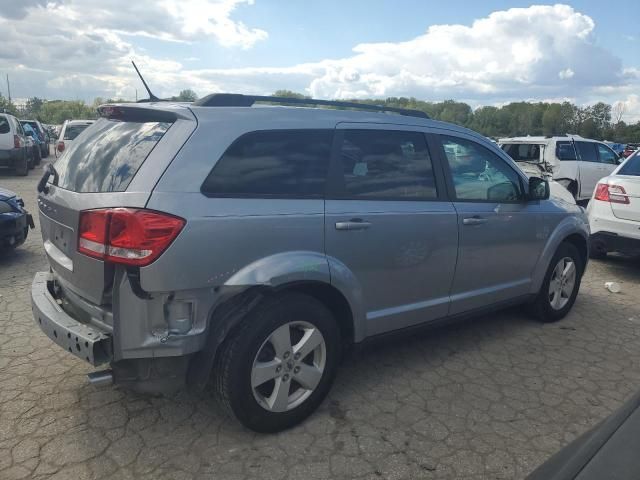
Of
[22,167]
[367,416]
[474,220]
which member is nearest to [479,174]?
[474,220]

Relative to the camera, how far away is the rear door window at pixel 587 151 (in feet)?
39.2

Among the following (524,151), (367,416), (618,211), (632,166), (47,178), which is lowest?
(367,416)

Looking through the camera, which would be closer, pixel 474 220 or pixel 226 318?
pixel 226 318

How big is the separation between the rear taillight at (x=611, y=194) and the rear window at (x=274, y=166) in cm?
483

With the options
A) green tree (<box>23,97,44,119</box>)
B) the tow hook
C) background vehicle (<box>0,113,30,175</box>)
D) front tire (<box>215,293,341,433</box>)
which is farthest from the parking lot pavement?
green tree (<box>23,97,44,119</box>)

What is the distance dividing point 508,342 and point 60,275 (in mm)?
3416

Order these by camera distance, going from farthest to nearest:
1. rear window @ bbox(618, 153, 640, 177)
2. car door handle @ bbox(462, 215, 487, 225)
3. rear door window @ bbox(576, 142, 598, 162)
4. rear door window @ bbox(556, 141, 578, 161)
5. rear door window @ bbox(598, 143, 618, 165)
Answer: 1. rear door window @ bbox(598, 143, 618, 165)
2. rear door window @ bbox(576, 142, 598, 162)
3. rear door window @ bbox(556, 141, 578, 161)
4. rear window @ bbox(618, 153, 640, 177)
5. car door handle @ bbox(462, 215, 487, 225)

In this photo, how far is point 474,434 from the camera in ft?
9.70

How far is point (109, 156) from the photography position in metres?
2.72

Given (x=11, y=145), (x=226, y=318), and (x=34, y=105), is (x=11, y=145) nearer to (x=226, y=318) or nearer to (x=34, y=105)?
(x=226, y=318)

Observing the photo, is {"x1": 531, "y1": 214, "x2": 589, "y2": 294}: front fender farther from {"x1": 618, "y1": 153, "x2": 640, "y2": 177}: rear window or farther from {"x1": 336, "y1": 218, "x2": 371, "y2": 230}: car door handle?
{"x1": 618, "y1": 153, "x2": 640, "y2": 177}: rear window

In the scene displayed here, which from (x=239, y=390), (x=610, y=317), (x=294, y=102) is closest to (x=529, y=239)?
(x=610, y=317)

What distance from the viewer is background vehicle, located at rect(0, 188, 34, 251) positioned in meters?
5.82

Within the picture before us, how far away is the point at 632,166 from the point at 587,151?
6.11 m
